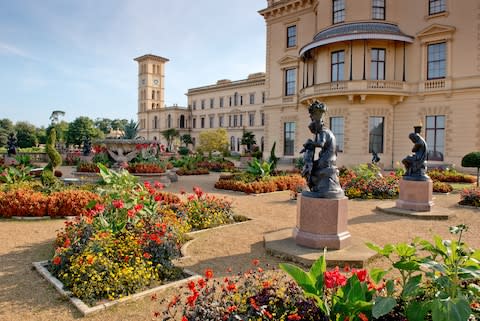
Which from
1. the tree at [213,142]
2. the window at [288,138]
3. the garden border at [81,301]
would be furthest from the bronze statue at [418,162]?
the tree at [213,142]

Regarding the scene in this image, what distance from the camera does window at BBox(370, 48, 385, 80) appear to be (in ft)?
79.5

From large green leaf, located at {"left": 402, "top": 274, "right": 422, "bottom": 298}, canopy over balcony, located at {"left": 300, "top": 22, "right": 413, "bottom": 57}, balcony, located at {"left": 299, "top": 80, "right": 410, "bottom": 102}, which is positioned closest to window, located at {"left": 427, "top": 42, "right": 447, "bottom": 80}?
canopy over balcony, located at {"left": 300, "top": 22, "right": 413, "bottom": 57}

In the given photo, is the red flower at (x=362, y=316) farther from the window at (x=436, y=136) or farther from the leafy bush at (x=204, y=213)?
the window at (x=436, y=136)

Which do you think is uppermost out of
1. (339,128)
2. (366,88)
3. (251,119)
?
(251,119)

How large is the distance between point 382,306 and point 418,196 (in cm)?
856

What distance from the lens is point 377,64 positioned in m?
24.3

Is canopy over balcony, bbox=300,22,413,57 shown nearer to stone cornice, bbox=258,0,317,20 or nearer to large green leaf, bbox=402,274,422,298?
stone cornice, bbox=258,0,317,20

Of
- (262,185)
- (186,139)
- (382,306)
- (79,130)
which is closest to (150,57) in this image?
(79,130)

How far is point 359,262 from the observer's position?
5.43m

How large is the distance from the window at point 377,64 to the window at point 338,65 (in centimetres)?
198

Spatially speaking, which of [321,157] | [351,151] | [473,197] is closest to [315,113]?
[321,157]

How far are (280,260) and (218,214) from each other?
2.91 m

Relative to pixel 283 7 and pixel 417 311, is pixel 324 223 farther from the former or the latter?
pixel 283 7

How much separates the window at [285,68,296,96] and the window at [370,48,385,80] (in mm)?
7297
